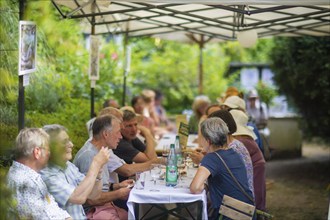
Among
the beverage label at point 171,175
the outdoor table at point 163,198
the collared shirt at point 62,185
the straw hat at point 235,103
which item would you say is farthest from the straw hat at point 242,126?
the collared shirt at point 62,185

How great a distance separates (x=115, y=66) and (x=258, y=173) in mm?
7206

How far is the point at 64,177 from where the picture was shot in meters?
4.71

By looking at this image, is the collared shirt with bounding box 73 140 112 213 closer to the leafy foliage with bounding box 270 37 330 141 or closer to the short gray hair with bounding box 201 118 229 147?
the short gray hair with bounding box 201 118 229 147

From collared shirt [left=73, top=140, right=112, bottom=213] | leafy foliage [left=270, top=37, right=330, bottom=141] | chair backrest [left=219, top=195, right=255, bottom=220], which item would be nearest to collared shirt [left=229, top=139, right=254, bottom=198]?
chair backrest [left=219, top=195, right=255, bottom=220]

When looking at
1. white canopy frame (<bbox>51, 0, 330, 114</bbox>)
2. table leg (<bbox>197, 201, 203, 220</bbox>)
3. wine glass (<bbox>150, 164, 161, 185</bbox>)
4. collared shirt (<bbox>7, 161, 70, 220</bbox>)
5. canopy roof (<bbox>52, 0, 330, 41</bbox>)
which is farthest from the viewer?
white canopy frame (<bbox>51, 0, 330, 114</bbox>)

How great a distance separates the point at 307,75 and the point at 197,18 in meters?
3.93

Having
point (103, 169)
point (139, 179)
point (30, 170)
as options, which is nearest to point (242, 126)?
point (139, 179)

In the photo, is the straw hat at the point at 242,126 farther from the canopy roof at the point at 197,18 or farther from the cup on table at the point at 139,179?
the cup on table at the point at 139,179

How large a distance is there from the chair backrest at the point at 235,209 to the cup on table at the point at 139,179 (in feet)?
2.20

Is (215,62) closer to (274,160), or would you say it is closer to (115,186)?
(274,160)

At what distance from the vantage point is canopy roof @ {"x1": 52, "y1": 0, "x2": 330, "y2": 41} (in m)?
7.55

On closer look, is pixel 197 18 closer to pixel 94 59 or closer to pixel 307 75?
pixel 94 59

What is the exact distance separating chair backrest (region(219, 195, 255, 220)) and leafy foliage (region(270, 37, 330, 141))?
6665mm

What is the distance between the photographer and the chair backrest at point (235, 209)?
4973 millimetres
